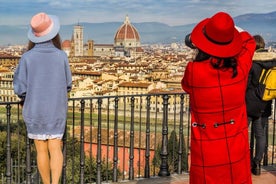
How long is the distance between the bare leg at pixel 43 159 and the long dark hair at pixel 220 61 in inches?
59.0

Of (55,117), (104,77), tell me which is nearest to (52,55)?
(55,117)

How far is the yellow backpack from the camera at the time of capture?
382 centimetres

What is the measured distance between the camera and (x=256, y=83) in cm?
389

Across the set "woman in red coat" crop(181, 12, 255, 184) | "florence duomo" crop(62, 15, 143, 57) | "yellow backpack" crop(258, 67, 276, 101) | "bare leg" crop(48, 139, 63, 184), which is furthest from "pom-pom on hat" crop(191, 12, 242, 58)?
"florence duomo" crop(62, 15, 143, 57)

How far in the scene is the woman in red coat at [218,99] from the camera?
216cm

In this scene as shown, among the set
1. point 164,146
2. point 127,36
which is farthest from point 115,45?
point 164,146

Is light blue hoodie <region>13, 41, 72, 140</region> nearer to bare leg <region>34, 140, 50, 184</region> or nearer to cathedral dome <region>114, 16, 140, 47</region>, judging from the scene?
bare leg <region>34, 140, 50, 184</region>

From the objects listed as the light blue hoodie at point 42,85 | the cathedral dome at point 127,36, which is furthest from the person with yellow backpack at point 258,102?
the cathedral dome at point 127,36

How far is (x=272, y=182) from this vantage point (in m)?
4.39

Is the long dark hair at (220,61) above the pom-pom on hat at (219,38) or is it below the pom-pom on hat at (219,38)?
below

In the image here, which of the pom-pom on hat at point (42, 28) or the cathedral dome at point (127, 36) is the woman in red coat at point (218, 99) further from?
the cathedral dome at point (127, 36)

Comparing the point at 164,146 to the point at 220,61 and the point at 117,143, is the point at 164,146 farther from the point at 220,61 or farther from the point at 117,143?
the point at 220,61

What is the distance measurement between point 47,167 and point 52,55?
0.86 metres

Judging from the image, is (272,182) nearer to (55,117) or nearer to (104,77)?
(55,117)
